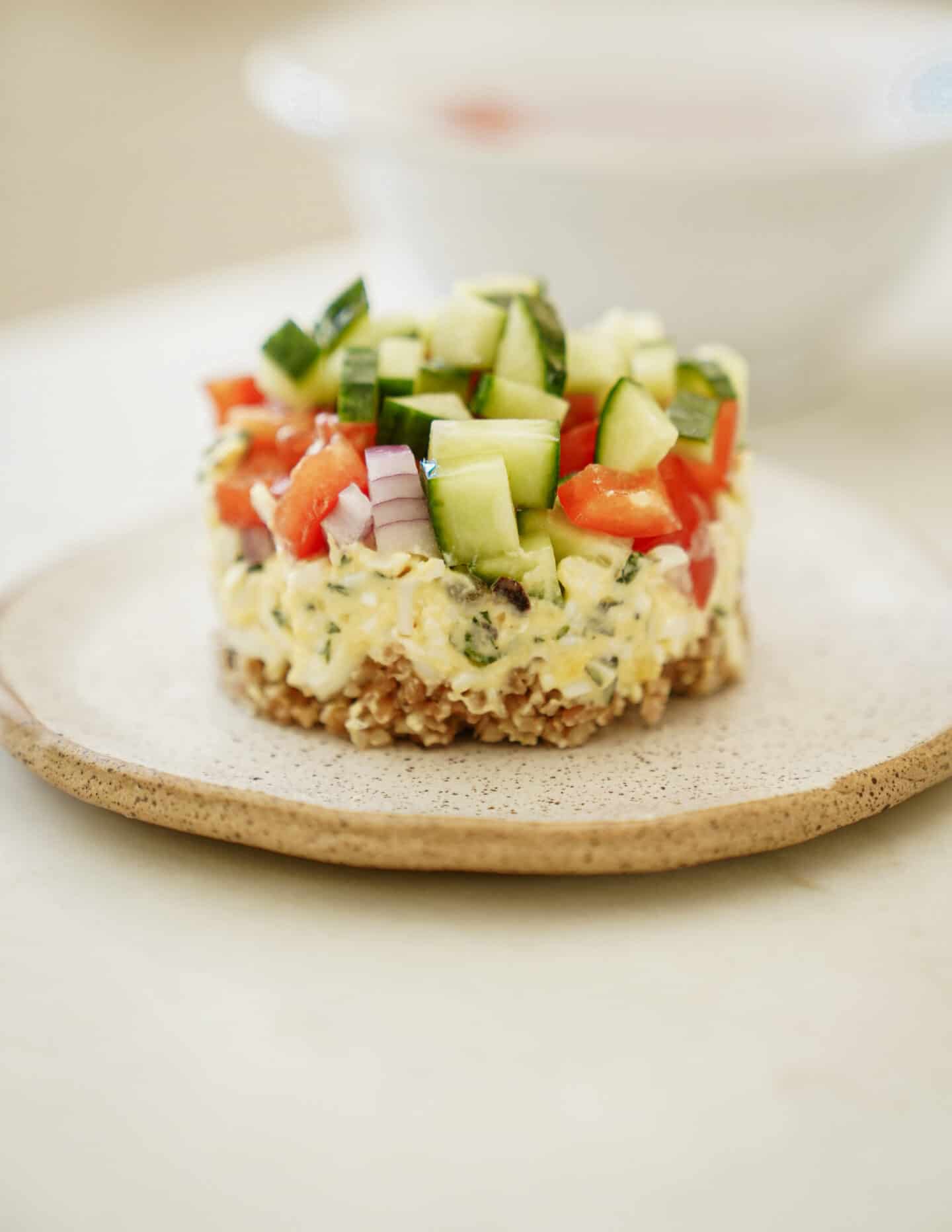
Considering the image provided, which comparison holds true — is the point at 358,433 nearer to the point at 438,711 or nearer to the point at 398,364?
the point at 398,364

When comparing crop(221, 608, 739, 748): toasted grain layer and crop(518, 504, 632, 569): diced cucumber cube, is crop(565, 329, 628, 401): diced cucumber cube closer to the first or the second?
crop(518, 504, 632, 569): diced cucumber cube

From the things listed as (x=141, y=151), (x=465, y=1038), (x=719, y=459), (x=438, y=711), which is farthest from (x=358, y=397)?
(x=141, y=151)

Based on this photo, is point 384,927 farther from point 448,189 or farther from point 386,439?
point 448,189

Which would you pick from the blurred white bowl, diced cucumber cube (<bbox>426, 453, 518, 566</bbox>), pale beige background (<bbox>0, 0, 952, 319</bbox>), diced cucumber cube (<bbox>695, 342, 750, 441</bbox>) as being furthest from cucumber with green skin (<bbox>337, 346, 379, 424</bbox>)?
pale beige background (<bbox>0, 0, 952, 319</bbox>)

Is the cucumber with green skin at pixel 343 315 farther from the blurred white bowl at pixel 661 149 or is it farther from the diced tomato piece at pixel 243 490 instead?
the blurred white bowl at pixel 661 149

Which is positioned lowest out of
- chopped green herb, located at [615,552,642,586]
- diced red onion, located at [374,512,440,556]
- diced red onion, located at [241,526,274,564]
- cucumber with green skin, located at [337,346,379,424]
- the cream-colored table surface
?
the cream-colored table surface

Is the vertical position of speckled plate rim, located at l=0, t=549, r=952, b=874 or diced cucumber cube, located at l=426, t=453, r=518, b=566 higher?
diced cucumber cube, located at l=426, t=453, r=518, b=566

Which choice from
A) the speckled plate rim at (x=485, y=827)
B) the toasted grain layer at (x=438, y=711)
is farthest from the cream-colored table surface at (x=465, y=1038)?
the toasted grain layer at (x=438, y=711)
